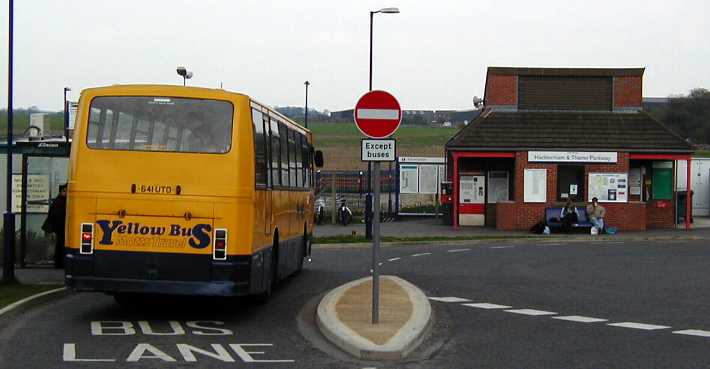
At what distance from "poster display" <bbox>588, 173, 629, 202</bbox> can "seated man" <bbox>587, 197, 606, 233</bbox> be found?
1269 mm

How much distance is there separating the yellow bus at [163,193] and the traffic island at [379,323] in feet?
4.24

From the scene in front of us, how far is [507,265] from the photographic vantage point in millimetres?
22234

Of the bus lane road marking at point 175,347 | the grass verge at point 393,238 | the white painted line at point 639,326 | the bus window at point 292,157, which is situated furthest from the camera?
the grass verge at point 393,238

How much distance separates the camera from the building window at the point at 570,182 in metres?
36.8

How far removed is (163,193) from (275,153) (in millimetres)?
2921

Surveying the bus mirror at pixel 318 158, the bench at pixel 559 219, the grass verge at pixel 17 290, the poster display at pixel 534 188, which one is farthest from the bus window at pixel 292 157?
the poster display at pixel 534 188

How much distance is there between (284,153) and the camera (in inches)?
622

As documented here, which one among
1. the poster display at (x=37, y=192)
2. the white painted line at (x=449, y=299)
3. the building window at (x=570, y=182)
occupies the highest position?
the building window at (x=570, y=182)

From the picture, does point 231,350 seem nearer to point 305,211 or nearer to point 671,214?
point 305,211

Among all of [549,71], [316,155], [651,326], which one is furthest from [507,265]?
[549,71]

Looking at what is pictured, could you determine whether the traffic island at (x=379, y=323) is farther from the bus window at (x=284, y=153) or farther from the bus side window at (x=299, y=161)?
the bus side window at (x=299, y=161)

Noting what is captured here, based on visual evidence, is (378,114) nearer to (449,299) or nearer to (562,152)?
(449,299)

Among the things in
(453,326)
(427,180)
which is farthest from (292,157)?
(427,180)

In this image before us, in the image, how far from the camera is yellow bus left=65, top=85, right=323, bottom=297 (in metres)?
11.9
